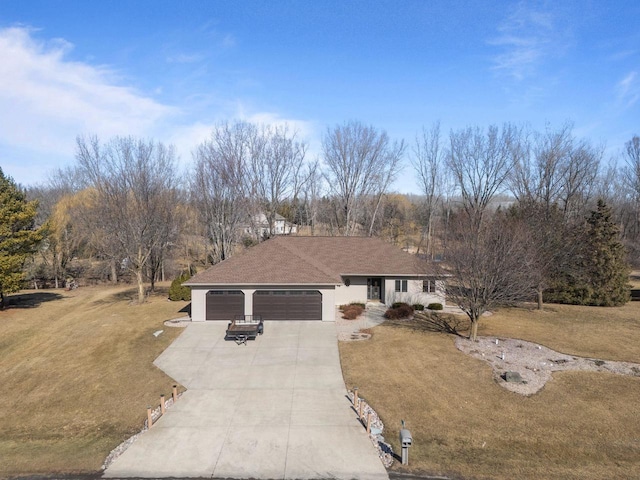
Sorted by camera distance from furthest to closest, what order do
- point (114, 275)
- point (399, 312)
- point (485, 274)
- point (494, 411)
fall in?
1. point (114, 275)
2. point (399, 312)
3. point (485, 274)
4. point (494, 411)

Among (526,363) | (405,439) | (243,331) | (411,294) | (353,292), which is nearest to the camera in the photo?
(405,439)

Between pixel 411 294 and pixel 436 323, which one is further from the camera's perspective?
pixel 411 294

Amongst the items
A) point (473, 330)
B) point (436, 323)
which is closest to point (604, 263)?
point (436, 323)

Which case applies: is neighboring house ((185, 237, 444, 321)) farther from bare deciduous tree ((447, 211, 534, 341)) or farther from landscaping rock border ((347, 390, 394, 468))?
landscaping rock border ((347, 390, 394, 468))

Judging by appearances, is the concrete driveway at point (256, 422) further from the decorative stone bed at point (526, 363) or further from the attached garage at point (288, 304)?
the decorative stone bed at point (526, 363)

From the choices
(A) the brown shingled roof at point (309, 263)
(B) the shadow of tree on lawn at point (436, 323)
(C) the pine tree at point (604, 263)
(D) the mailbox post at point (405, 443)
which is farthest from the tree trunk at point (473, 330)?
(C) the pine tree at point (604, 263)

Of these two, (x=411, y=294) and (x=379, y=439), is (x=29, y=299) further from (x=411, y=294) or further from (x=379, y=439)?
(x=379, y=439)

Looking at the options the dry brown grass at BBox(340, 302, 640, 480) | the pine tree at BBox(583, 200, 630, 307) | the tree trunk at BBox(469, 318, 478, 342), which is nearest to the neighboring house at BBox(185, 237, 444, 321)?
the tree trunk at BBox(469, 318, 478, 342)
